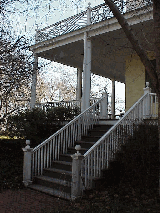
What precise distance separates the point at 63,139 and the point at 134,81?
4910mm

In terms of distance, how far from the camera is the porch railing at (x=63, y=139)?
7.02 metres

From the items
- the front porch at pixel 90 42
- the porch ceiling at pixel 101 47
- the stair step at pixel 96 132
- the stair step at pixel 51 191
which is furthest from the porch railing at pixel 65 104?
the stair step at pixel 51 191

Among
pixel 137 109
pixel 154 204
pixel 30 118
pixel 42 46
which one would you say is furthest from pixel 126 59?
pixel 154 204

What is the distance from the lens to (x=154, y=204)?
14.3 ft

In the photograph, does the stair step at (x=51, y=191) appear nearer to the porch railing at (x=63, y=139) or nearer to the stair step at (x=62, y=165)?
the porch railing at (x=63, y=139)

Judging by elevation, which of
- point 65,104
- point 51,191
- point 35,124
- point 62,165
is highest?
point 65,104

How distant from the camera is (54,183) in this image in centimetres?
619

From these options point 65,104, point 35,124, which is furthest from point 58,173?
point 65,104

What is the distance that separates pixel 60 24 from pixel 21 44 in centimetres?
301

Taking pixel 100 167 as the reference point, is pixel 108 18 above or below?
above

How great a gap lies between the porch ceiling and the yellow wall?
2.06 ft

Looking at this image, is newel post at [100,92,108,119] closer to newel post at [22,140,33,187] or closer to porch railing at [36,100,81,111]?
porch railing at [36,100,81,111]

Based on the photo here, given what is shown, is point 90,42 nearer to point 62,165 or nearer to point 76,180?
point 62,165

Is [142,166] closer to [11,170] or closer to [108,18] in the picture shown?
[11,170]
